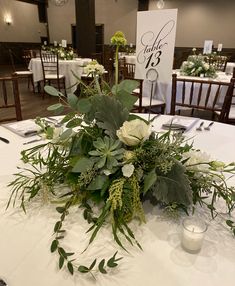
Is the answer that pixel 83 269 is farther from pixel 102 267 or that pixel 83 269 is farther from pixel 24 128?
pixel 24 128

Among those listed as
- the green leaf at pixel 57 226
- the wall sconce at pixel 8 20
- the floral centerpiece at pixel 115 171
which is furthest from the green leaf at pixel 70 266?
the wall sconce at pixel 8 20

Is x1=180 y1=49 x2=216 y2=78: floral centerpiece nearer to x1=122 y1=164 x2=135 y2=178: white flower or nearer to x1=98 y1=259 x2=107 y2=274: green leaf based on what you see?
x1=122 y1=164 x2=135 y2=178: white flower

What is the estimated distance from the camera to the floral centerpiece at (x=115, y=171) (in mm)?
617

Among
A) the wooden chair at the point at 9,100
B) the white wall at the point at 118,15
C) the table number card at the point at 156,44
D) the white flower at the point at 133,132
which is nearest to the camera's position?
the white flower at the point at 133,132

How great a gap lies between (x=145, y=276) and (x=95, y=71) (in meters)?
0.63

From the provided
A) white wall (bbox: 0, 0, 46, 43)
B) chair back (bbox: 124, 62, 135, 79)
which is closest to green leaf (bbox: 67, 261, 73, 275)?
chair back (bbox: 124, 62, 135, 79)

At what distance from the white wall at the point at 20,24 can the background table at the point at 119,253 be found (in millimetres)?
11139

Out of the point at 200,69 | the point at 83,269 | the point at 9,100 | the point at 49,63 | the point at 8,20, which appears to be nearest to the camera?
the point at 83,269

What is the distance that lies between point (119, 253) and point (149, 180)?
0.19 metres

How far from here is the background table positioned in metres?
0.53

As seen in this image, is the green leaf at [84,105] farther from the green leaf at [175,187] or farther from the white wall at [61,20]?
the white wall at [61,20]

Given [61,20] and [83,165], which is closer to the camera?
[83,165]

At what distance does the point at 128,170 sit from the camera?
63 centimetres

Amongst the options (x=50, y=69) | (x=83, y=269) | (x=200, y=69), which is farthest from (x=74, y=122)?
(x=50, y=69)
